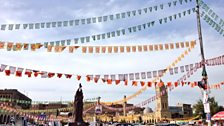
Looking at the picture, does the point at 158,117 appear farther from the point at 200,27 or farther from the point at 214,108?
the point at 200,27

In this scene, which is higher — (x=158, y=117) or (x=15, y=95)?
(x=15, y=95)

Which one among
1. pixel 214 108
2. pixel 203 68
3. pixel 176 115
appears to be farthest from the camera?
pixel 176 115

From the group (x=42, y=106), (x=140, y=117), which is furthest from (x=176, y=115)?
(x=42, y=106)

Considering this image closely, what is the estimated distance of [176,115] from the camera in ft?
414

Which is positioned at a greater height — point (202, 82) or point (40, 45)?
point (40, 45)

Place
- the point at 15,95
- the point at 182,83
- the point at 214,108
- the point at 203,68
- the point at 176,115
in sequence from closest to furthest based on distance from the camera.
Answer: the point at 203,68 < the point at 182,83 < the point at 214,108 < the point at 15,95 < the point at 176,115

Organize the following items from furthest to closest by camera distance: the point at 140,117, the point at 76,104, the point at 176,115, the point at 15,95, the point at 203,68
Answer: the point at 176,115, the point at 140,117, the point at 15,95, the point at 76,104, the point at 203,68

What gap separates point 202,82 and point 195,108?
64.6 meters

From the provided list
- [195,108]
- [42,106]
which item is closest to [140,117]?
[195,108]

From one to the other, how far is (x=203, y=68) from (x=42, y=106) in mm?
116750

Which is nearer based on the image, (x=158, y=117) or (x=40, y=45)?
(x=40, y=45)

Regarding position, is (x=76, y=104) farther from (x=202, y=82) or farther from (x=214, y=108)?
(x=214, y=108)

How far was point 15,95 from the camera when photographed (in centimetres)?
9294

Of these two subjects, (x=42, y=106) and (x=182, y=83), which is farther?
(x=42, y=106)
